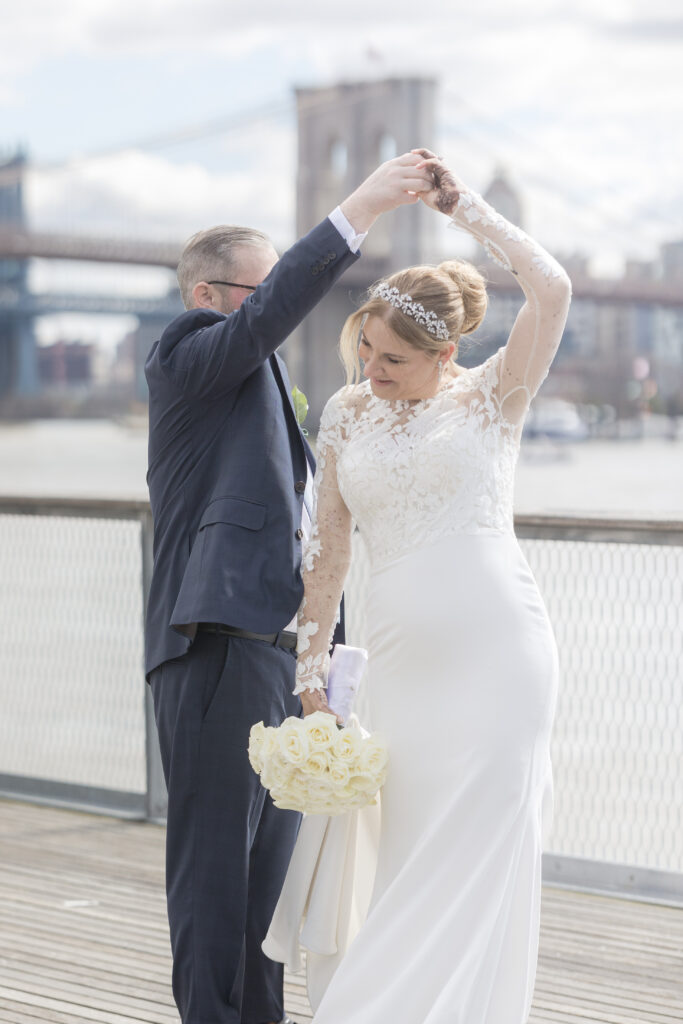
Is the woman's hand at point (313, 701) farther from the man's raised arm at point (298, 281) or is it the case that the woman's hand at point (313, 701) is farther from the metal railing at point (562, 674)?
the metal railing at point (562, 674)

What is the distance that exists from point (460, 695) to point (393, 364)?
1.52 ft

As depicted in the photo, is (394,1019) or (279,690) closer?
(394,1019)

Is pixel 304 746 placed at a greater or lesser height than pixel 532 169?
lesser

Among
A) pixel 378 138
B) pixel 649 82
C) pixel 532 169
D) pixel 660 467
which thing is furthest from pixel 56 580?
pixel 649 82

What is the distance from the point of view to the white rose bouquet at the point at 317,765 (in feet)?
5.50

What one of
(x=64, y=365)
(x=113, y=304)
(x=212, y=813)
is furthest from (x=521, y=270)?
(x=64, y=365)

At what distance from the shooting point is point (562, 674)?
2.98 metres

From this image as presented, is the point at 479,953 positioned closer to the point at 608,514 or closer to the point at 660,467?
the point at 608,514

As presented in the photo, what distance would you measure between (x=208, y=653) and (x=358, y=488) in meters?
0.32

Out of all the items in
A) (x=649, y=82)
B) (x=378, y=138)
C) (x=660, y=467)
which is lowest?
(x=660, y=467)

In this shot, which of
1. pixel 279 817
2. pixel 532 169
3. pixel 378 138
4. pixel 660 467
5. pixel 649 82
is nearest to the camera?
pixel 279 817

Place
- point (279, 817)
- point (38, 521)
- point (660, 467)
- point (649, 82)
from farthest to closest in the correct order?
point (649, 82), point (660, 467), point (38, 521), point (279, 817)

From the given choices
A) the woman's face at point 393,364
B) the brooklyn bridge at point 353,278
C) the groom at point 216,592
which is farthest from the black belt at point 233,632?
the brooklyn bridge at point 353,278

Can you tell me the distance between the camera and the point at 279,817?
1.96m
